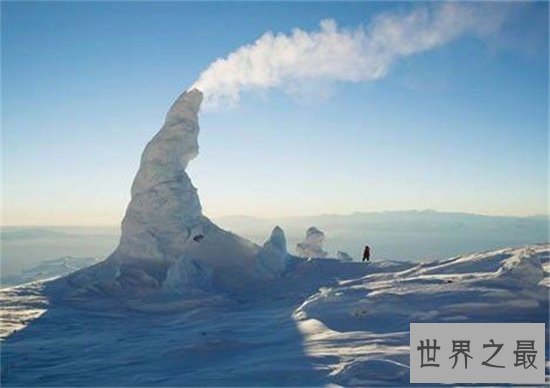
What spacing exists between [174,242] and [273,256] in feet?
29.9

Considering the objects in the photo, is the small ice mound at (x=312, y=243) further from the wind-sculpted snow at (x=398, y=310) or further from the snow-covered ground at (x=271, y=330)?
the wind-sculpted snow at (x=398, y=310)

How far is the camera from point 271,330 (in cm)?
2780

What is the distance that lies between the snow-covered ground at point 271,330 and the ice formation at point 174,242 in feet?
15.6

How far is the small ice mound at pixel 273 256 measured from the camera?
1847 inches

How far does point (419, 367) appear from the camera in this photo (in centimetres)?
1698

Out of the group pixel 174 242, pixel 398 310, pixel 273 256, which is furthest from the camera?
pixel 174 242

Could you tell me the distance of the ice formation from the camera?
44250 mm

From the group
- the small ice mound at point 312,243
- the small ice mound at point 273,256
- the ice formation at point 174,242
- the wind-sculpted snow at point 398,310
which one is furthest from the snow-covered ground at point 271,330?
the small ice mound at point 312,243

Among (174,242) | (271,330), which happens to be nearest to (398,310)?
(271,330)

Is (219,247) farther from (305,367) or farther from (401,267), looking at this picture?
(305,367)

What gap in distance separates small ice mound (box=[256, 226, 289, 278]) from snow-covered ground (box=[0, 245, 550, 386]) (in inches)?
250

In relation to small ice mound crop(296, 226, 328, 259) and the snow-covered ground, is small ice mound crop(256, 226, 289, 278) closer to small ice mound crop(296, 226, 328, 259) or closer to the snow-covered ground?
the snow-covered ground

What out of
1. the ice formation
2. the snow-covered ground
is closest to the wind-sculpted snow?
the snow-covered ground

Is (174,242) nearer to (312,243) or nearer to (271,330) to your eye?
(271,330)
